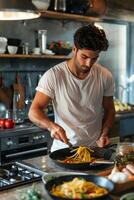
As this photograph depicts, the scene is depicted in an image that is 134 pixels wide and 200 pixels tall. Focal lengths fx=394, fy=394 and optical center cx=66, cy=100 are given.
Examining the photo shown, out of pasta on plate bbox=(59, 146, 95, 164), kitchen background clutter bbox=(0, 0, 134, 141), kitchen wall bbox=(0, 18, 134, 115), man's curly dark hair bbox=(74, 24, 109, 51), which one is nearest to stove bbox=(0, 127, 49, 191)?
kitchen background clutter bbox=(0, 0, 134, 141)

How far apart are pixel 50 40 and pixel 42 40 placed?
35 cm

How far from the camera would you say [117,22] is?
19.0 ft

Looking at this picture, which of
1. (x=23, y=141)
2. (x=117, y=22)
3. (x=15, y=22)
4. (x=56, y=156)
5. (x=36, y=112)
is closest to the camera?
(x=56, y=156)

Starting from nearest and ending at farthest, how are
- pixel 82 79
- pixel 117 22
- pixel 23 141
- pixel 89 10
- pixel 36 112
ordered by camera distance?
pixel 36 112 → pixel 82 79 → pixel 23 141 → pixel 89 10 → pixel 117 22

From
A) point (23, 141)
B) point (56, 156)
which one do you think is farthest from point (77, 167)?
point (23, 141)

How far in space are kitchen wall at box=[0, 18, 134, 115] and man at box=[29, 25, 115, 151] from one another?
5.94ft

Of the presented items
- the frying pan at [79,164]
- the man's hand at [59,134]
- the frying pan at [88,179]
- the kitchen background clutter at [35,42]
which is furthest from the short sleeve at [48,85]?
the kitchen background clutter at [35,42]

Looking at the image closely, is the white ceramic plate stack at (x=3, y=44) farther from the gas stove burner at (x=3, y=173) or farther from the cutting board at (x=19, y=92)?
the gas stove burner at (x=3, y=173)

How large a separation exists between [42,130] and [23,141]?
9.5 inches

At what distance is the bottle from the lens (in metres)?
4.61

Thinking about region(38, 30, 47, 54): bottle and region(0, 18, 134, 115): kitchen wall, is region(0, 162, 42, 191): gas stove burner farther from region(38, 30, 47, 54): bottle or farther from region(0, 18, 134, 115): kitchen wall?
region(38, 30, 47, 54): bottle

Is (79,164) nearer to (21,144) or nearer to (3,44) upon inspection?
(21,144)

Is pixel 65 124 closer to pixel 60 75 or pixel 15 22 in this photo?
pixel 60 75

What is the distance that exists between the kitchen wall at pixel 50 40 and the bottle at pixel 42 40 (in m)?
0.11
